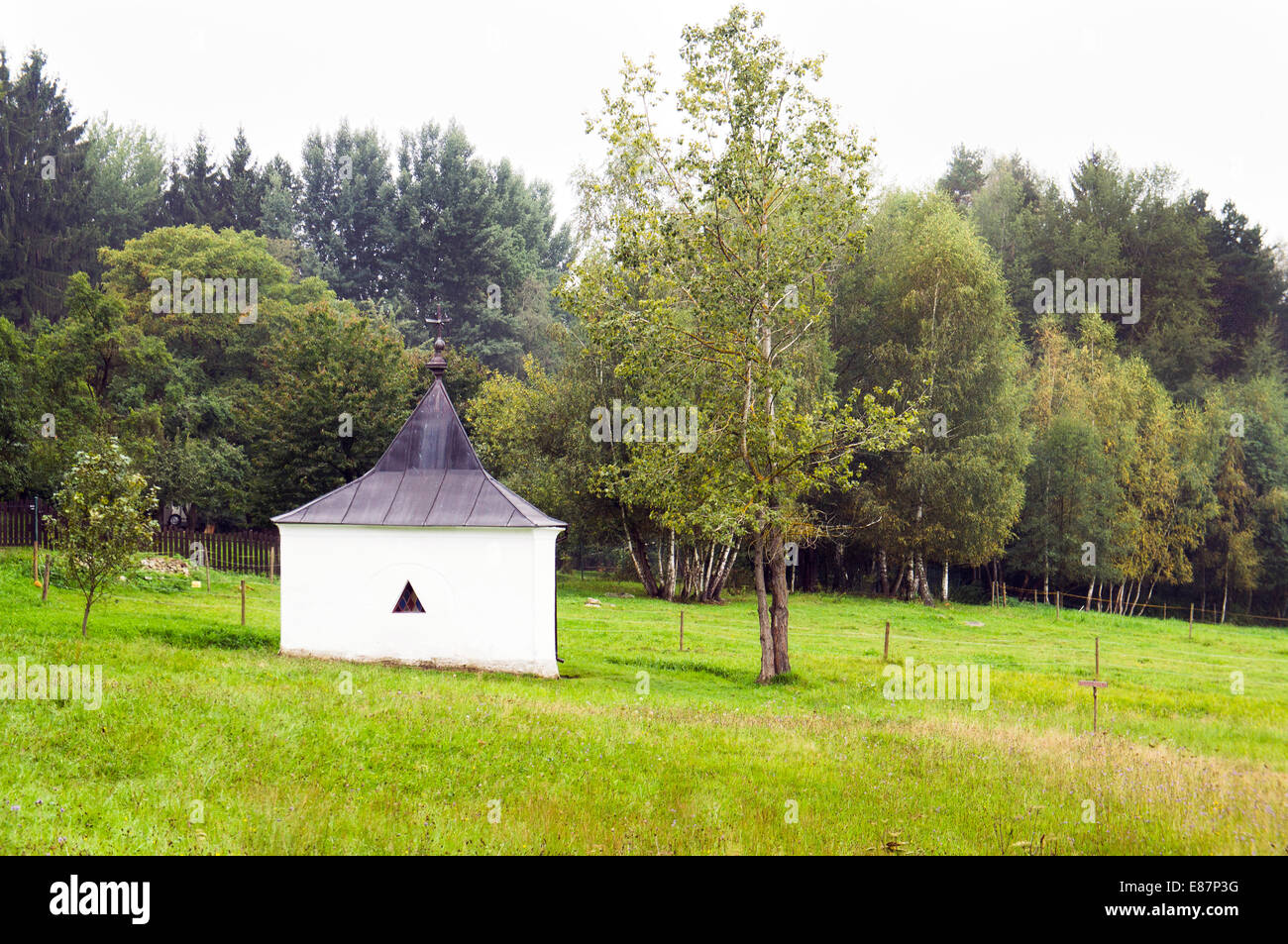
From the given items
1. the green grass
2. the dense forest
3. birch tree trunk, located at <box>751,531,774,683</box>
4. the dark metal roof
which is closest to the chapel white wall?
Answer: the dark metal roof

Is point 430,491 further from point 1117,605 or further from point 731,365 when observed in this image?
point 1117,605

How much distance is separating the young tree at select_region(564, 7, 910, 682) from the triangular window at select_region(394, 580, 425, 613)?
22.5 feet

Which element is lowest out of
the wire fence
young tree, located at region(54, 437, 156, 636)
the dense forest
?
the wire fence

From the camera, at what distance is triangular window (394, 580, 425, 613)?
2138cm

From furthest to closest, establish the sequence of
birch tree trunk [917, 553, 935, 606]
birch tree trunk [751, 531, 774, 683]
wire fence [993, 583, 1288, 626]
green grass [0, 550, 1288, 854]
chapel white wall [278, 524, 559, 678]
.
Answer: wire fence [993, 583, 1288, 626] → birch tree trunk [917, 553, 935, 606] → birch tree trunk [751, 531, 774, 683] → chapel white wall [278, 524, 559, 678] → green grass [0, 550, 1288, 854]

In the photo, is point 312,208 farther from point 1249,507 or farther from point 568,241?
point 1249,507

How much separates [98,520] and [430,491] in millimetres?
6750

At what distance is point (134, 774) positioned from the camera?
1057 cm

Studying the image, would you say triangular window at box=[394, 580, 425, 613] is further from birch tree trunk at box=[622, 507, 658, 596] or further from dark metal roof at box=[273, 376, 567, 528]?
birch tree trunk at box=[622, 507, 658, 596]

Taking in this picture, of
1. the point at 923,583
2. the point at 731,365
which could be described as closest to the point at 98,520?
the point at 731,365

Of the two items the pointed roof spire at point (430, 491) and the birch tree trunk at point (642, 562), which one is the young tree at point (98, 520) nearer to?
the pointed roof spire at point (430, 491)

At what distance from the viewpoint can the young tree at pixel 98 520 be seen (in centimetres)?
1897

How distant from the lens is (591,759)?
42.0 feet

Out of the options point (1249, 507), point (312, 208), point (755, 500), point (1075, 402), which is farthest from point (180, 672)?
point (312, 208)
